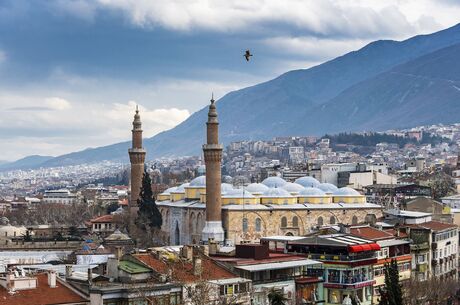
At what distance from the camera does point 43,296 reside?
28234 millimetres

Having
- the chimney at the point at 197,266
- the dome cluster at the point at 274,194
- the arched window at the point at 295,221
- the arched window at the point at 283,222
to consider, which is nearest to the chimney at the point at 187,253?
the chimney at the point at 197,266

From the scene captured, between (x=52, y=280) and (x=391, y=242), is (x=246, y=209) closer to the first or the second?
(x=391, y=242)

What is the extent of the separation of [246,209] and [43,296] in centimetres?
3777

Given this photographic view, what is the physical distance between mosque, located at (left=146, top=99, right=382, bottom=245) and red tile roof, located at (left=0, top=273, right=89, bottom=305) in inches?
1280

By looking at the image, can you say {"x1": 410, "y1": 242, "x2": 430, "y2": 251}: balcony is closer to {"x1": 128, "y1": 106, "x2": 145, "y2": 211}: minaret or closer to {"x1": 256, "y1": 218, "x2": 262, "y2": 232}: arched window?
{"x1": 256, "y1": 218, "x2": 262, "y2": 232}: arched window

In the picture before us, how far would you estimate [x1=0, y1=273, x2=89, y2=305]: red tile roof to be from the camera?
2766cm

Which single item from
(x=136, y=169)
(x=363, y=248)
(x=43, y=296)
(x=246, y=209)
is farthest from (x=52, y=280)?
(x=136, y=169)

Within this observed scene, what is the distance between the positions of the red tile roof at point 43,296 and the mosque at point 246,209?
32.5 m

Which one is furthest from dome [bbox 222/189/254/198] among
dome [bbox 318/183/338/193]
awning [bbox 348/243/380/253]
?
awning [bbox 348/243/380/253]

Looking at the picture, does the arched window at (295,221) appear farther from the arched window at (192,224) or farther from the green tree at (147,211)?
the green tree at (147,211)

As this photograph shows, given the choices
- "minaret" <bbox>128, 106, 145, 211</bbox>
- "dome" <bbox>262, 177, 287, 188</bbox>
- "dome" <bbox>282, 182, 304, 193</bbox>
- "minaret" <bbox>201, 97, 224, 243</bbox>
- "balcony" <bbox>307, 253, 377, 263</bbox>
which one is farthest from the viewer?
"minaret" <bbox>128, 106, 145, 211</bbox>

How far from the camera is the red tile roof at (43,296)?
27656 mm

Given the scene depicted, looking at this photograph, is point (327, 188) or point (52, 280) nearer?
point (52, 280)

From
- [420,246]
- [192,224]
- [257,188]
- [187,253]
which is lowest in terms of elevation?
[192,224]
